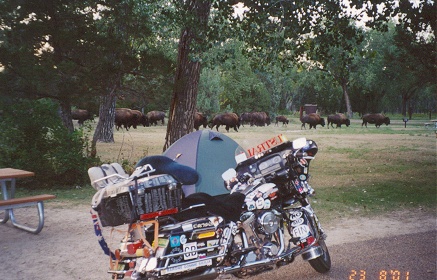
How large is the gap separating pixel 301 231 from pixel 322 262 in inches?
22.1

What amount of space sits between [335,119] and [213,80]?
1288 cm

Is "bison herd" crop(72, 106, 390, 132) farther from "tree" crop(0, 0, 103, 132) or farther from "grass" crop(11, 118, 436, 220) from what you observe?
"tree" crop(0, 0, 103, 132)

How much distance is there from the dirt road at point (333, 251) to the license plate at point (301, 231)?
1.99 feet

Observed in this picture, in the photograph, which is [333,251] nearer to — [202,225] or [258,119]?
[202,225]

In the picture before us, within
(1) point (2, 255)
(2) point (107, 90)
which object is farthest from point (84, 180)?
(1) point (2, 255)

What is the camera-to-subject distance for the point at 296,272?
5988 millimetres

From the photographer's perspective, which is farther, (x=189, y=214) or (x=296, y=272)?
(x=296, y=272)

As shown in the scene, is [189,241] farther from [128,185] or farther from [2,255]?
[2,255]

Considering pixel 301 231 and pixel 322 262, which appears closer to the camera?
pixel 301 231

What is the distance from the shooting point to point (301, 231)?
5.51 metres

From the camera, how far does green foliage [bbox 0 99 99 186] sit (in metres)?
12.9

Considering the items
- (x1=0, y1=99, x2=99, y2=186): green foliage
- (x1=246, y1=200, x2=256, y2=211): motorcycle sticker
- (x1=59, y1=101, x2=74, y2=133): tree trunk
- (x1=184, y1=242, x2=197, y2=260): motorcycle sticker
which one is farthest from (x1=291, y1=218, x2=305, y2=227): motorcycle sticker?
(x1=59, y1=101, x2=74, y2=133): tree trunk
